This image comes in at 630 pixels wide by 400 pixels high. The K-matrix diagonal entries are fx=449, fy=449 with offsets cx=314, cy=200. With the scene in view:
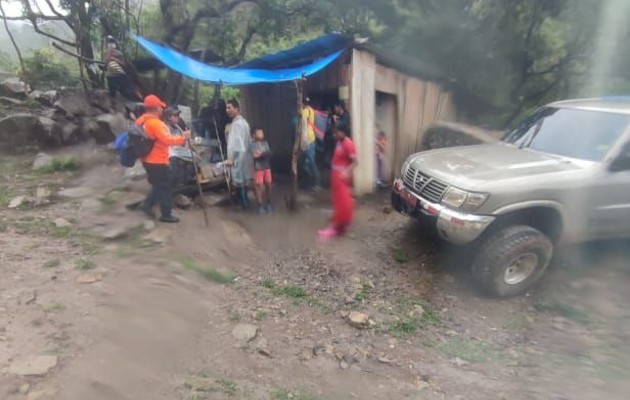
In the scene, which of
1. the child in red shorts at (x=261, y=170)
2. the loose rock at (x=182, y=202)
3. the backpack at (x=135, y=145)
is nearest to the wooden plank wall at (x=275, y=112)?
the child in red shorts at (x=261, y=170)

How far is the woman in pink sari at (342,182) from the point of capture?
5.70m

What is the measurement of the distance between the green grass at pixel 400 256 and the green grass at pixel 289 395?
255 centimetres

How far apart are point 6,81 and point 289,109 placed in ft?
22.8

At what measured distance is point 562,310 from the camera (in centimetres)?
456

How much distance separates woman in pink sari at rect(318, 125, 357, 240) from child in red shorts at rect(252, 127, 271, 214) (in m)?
1.12

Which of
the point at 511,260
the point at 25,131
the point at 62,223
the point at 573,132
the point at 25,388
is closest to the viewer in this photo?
the point at 25,388

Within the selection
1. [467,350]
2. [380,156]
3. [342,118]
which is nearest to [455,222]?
[467,350]

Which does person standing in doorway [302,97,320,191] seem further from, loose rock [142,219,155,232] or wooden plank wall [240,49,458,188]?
loose rock [142,219,155,232]

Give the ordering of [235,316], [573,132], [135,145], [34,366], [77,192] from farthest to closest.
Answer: [77,192] → [135,145] → [573,132] → [235,316] → [34,366]

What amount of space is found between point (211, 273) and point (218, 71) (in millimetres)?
3536

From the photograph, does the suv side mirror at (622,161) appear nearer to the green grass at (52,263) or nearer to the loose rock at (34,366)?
the loose rock at (34,366)

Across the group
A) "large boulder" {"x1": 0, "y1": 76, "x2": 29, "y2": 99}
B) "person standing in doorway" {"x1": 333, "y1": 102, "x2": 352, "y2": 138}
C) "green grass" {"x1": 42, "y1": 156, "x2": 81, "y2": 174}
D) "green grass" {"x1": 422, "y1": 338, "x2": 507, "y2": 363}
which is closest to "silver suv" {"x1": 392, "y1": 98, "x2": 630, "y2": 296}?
"green grass" {"x1": 422, "y1": 338, "x2": 507, "y2": 363}

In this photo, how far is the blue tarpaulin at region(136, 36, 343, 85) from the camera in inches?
255

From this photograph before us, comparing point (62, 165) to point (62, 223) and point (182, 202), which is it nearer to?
point (62, 223)
